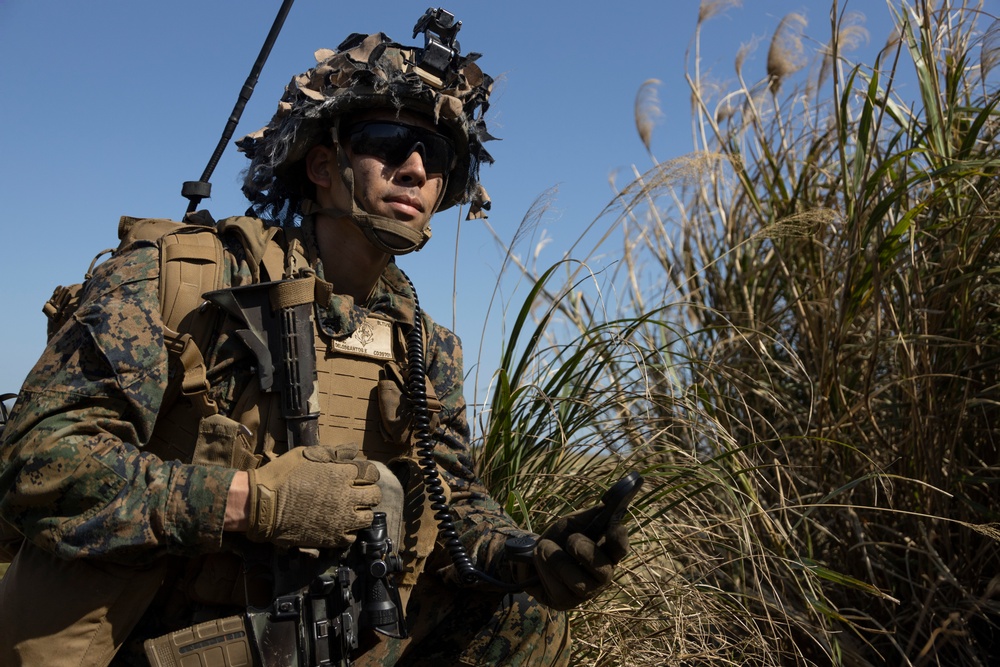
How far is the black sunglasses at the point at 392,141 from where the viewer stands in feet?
9.36

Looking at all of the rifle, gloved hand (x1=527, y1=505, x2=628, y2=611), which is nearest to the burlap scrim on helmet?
the rifle

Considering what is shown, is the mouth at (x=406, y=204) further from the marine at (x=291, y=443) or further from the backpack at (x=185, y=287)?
the backpack at (x=185, y=287)

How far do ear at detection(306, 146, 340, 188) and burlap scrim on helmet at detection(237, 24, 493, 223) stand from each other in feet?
0.11

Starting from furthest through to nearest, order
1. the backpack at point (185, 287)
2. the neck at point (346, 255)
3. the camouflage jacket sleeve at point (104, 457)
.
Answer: the neck at point (346, 255), the backpack at point (185, 287), the camouflage jacket sleeve at point (104, 457)

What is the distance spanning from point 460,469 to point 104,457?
123 centimetres

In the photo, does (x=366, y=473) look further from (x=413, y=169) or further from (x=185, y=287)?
(x=413, y=169)

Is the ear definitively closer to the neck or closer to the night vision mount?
the neck

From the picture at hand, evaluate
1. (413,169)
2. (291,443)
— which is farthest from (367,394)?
(413,169)

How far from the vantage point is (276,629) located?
7.39 feet

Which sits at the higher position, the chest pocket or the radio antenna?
the radio antenna

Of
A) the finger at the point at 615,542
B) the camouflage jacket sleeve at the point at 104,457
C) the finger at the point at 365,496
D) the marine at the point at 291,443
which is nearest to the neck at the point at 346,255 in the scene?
the marine at the point at 291,443

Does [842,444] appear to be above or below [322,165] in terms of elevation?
below

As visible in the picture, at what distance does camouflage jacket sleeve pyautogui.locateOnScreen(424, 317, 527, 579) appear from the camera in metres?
2.78

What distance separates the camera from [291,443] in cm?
243
